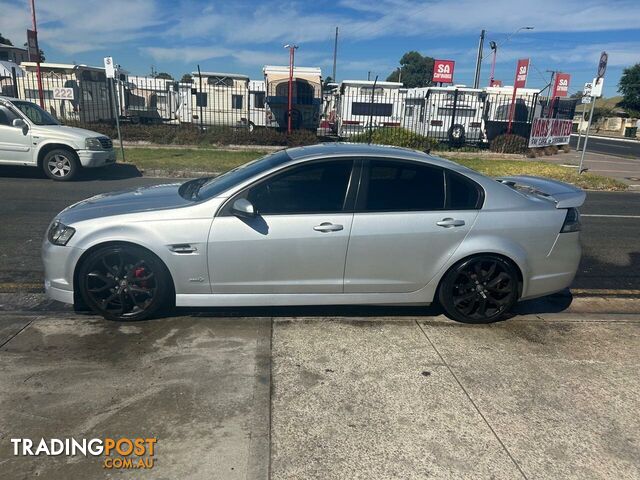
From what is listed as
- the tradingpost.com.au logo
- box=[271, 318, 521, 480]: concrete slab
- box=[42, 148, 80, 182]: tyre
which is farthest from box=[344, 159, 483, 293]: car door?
box=[42, 148, 80, 182]: tyre

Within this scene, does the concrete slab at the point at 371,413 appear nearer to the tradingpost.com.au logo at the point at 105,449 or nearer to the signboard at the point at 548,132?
the tradingpost.com.au logo at the point at 105,449

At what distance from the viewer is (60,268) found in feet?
13.2

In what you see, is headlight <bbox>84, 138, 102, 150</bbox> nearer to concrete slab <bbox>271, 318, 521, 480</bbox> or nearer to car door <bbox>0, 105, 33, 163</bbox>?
car door <bbox>0, 105, 33, 163</bbox>

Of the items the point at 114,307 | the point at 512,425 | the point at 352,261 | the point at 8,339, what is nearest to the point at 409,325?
the point at 352,261

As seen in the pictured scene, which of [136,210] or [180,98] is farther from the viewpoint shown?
[180,98]

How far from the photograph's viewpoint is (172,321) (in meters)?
4.23

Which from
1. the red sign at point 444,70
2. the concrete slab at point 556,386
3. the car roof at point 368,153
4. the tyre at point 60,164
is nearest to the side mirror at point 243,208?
the car roof at point 368,153

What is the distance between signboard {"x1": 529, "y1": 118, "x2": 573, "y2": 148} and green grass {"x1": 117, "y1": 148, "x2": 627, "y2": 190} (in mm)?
3510

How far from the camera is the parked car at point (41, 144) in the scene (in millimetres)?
10766

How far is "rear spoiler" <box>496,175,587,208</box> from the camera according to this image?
4.42 metres

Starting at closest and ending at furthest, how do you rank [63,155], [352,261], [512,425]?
[512,425], [352,261], [63,155]

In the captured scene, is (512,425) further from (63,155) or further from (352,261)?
(63,155)

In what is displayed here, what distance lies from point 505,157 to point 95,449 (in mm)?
18927

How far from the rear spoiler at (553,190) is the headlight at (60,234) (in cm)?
395
